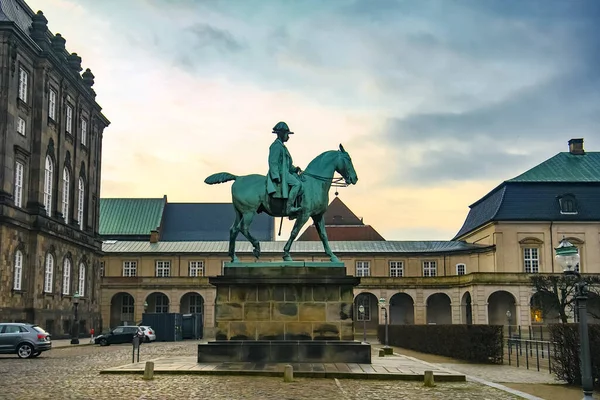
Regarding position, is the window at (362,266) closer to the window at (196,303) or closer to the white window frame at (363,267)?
the white window frame at (363,267)

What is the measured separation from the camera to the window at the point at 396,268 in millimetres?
84125

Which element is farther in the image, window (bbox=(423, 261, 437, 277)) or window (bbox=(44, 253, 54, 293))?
window (bbox=(423, 261, 437, 277))

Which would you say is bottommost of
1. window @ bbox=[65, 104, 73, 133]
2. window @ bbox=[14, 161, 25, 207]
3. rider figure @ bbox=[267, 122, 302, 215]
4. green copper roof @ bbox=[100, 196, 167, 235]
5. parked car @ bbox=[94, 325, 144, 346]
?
parked car @ bbox=[94, 325, 144, 346]

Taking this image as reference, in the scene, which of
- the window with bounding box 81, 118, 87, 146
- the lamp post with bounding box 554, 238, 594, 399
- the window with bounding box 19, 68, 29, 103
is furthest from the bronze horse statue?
the window with bounding box 81, 118, 87, 146

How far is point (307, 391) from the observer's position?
1591 cm

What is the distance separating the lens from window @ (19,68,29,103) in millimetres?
51781

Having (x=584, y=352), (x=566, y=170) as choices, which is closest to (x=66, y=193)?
(x=566, y=170)

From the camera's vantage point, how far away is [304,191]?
23125mm

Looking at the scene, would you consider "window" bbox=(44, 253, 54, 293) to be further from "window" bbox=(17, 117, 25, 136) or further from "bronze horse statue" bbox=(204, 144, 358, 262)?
"bronze horse statue" bbox=(204, 144, 358, 262)

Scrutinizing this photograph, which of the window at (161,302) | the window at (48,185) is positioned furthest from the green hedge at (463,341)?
the window at (161,302)

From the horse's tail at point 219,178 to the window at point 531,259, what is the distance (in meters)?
56.8

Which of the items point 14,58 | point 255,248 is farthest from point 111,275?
point 255,248

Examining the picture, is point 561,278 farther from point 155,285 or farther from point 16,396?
point 16,396

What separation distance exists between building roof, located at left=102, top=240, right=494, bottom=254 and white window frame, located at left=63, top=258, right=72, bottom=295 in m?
23.5
